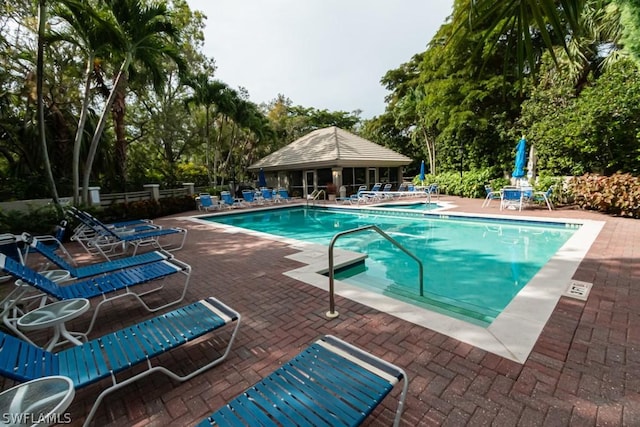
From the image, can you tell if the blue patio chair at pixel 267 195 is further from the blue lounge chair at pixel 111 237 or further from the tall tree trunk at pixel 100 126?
the blue lounge chair at pixel 111 237

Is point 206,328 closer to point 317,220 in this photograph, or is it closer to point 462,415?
point 462,415

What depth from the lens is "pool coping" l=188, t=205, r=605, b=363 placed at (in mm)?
2846

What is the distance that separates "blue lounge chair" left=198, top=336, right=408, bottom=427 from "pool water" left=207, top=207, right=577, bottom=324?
2350mm

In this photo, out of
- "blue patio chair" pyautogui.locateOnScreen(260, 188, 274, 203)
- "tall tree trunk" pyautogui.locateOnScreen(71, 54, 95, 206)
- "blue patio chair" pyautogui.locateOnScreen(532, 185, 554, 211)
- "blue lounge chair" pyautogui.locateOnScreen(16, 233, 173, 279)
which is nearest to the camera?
"blue lounge chair" pyautogui.locateOnScreen(16, 233, 173, 279)

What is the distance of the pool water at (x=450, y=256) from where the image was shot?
16.0ft

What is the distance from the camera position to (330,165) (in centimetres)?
1861

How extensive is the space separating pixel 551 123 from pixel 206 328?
1487 centimetres

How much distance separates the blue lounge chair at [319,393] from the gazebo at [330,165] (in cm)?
1641

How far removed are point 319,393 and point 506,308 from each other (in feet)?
9.14

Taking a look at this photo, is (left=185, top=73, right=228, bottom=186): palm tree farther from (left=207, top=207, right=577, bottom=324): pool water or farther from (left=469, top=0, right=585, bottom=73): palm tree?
(left=469, top=0, right=585, bottom=73): palm tree

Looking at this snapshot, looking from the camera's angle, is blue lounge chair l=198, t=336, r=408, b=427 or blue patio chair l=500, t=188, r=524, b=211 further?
blue patio chair l=500, t=188, r=524, b=211

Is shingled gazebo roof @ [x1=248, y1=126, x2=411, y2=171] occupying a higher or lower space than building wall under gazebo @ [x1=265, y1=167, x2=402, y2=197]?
higher

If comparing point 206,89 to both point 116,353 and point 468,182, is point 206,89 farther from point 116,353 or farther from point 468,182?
point 116,353

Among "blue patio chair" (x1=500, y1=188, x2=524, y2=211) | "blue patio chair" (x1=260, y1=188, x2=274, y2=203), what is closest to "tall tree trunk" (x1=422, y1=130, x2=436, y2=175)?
"blue patio chair" (x1=500, y1=188, x2=524, y2=211)
